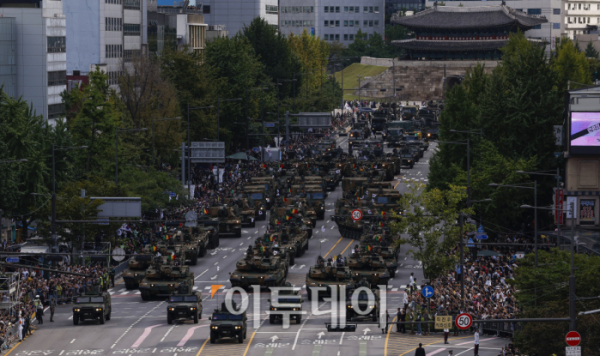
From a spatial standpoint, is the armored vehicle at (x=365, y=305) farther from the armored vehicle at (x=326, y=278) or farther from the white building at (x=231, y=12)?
the white building at (x=231, y=12)

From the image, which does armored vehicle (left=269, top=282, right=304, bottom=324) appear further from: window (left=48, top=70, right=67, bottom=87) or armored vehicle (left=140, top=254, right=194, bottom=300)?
window (left=48, top=70, right=67, bottom=87)

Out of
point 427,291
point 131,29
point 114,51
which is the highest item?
point 131,29

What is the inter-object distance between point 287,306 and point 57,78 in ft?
177

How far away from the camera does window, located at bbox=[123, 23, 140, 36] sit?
5300 inches

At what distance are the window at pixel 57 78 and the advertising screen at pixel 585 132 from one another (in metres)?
49.8

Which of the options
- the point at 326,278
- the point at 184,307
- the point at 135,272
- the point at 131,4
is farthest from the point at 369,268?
the point at 131,4

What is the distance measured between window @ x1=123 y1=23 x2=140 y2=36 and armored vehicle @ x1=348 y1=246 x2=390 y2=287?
74.3 meters

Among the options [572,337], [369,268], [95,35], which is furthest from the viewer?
[95,35]

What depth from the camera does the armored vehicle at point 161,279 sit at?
6312 centimetres

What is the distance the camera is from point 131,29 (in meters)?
136


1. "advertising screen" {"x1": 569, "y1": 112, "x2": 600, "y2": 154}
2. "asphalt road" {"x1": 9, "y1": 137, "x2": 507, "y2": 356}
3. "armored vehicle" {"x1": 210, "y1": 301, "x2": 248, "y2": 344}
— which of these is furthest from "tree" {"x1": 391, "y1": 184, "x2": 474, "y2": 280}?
"armored vehicle" {"x1": 210, "y1": 301, "x2": 248, "y2": 344}

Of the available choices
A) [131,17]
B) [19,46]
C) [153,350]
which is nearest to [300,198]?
[19,46]

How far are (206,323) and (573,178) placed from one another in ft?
Result: 100.0

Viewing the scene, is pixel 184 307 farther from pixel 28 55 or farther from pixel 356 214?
pixel 28 55
